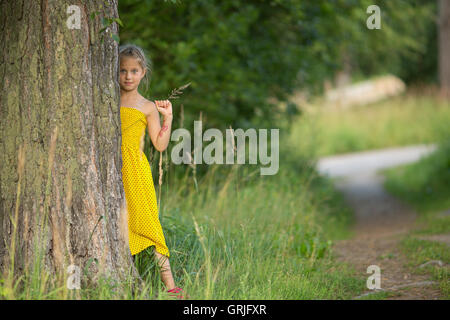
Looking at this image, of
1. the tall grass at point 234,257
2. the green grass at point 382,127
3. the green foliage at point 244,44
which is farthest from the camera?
the green grass at point 382,127

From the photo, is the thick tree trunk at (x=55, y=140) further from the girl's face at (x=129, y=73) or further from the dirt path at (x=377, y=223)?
the dirt path at (x=377, y=223)

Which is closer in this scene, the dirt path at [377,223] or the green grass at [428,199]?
the dirt path at [377,223]

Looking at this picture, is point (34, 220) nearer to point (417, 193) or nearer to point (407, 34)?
point (417, 193)

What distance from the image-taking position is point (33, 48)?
356 cm

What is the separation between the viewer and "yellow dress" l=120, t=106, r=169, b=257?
12.8ft

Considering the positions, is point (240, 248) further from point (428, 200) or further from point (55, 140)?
point (428, 200)

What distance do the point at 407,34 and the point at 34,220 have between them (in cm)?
1060

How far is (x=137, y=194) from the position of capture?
3910 millimetres

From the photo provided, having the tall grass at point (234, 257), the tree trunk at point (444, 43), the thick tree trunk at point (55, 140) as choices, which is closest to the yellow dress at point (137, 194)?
the tall grass at point (234, 257)

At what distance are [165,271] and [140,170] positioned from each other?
2.26 feet

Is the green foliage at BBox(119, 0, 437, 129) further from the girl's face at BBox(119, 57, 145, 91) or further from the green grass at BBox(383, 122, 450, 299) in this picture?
the green grass at BBox(383, 122, 450, 299)

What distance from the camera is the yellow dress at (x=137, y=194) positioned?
3.90 meters

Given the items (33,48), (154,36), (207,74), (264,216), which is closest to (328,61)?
(207,74)

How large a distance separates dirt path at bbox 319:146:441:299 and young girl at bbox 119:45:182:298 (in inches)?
64.4
